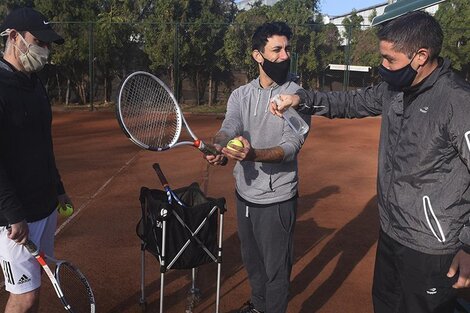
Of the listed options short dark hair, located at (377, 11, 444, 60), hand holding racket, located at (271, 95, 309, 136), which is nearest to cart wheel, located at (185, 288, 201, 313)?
hand holding racket, located at (271, 95, 309, 136)

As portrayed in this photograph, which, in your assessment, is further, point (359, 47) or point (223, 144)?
point (359, 47)

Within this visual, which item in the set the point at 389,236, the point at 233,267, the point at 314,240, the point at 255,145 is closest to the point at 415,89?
the point at 389,236

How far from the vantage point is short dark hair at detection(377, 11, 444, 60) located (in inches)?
84.4

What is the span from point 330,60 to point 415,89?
53.6ft

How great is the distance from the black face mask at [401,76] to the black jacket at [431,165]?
0.06 meters

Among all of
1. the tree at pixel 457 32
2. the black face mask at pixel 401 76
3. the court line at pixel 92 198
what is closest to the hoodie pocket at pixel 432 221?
the black face mask at pixel 401 76

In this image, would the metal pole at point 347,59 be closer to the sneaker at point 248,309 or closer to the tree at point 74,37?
the tree at point 74,37

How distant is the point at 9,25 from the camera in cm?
274

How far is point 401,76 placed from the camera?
A: 2.23m

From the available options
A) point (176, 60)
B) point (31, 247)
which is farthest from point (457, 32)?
point (31, 247)

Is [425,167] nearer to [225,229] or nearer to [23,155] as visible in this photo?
[23,155]

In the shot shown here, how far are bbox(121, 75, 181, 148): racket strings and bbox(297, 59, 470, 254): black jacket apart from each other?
1.56m

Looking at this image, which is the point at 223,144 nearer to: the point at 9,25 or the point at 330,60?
the point at 9,25

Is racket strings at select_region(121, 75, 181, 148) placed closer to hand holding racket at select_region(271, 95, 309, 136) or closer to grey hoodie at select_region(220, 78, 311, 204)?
grey hoodie at select_region(220, 78, 311, 204)
